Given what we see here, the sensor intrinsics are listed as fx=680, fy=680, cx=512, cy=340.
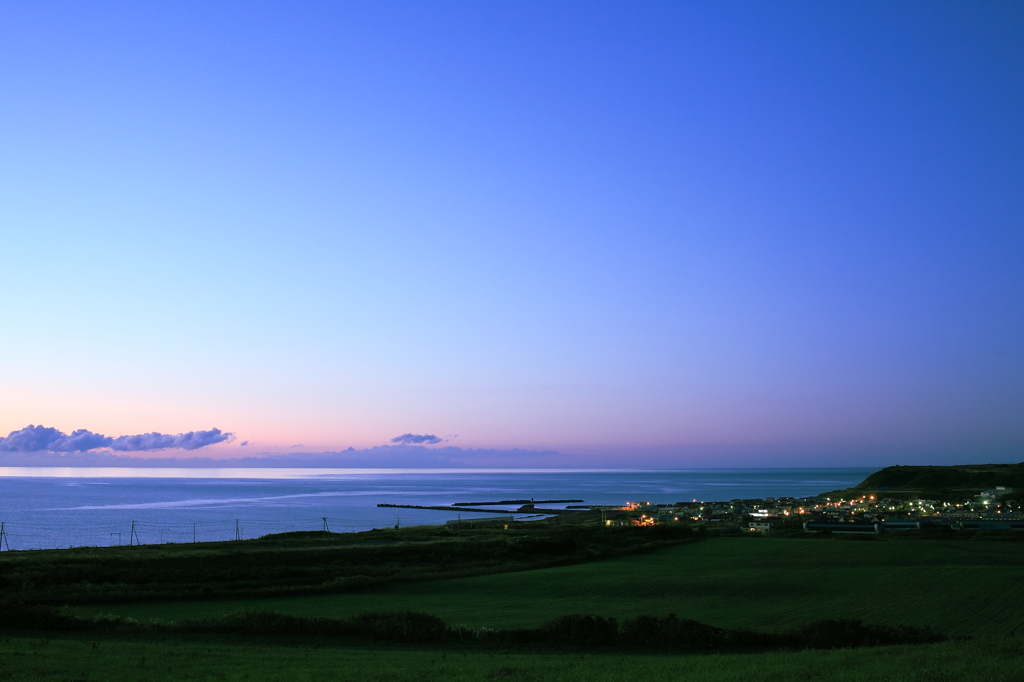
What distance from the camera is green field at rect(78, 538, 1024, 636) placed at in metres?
28.8

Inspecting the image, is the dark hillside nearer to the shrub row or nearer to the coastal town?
the coastal town

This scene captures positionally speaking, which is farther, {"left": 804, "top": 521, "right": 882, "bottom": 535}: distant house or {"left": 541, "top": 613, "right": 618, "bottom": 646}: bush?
{"left": 804, "top": 521, "right": 882, "bottom": 535}: distant house

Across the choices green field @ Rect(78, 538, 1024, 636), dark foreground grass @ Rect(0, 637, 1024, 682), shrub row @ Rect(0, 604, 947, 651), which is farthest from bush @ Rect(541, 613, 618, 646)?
green field @ Rect(78, 538, 1024, 636)

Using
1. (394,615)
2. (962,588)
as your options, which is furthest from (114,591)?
(962,588)

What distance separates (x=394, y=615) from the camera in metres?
25.5

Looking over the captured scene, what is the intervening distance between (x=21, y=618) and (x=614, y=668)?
21.8 meters

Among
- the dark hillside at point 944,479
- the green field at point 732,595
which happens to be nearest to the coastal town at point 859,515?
the dark hillside at point 944,479

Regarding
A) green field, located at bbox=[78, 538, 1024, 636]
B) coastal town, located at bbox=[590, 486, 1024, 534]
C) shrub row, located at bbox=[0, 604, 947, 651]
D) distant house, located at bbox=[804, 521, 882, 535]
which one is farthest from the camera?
coastal town, located at bbox=[590, 486, 1024, 534]

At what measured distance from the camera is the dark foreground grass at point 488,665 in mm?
13867

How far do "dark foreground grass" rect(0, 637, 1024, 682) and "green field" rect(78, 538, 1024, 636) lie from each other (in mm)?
9186

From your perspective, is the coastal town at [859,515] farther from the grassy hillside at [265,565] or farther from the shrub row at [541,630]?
the shrub row at [541,630]

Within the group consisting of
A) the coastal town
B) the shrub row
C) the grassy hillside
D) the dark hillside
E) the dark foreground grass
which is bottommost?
the dark hillside

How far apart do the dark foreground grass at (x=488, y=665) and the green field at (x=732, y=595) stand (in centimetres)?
919

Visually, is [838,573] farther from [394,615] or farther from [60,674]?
[60,674]
